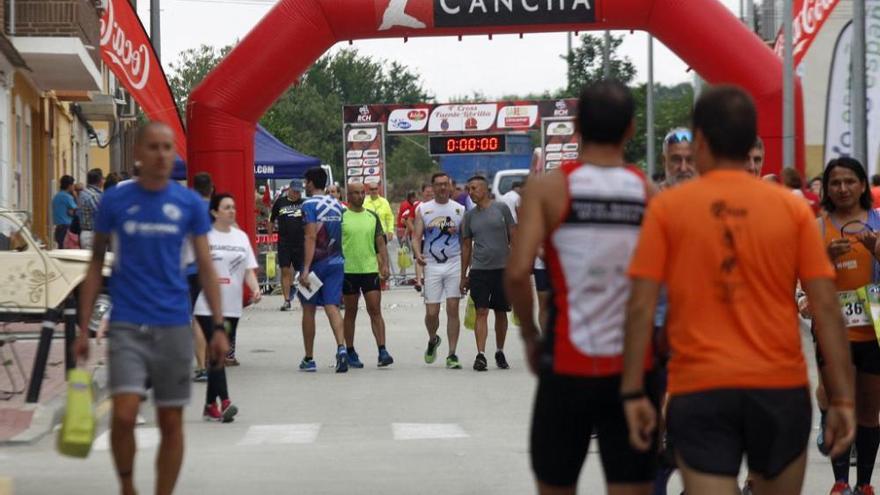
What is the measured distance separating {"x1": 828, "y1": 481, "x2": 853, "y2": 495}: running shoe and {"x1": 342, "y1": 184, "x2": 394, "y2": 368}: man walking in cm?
885

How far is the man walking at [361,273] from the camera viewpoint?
1731cm

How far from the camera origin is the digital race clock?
45.6 m

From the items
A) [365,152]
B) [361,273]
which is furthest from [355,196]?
[365,152]

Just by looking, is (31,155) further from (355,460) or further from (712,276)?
(712,276)

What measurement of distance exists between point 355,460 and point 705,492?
563 centimetres

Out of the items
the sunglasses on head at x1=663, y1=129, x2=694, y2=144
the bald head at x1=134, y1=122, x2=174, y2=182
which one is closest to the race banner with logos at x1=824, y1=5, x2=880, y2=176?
the sunglasses on head at x1=663, y1=129, x2=694, y2=144

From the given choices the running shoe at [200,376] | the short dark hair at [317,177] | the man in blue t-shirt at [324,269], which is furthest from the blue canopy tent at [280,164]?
the running shoe at [200,376]

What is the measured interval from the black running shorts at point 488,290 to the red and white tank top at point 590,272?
11073 millimetres

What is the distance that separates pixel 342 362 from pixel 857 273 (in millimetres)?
8654

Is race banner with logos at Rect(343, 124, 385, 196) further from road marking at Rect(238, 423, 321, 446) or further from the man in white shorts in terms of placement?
road marking at Rect(238, 423, 321, 446)

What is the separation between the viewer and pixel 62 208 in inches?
1084

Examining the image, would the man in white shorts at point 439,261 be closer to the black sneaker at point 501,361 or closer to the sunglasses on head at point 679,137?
the black sneaker at point 501,361

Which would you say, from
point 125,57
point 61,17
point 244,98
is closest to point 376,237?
point 244,98

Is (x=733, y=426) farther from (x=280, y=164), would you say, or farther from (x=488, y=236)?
(x=280, y=164)
